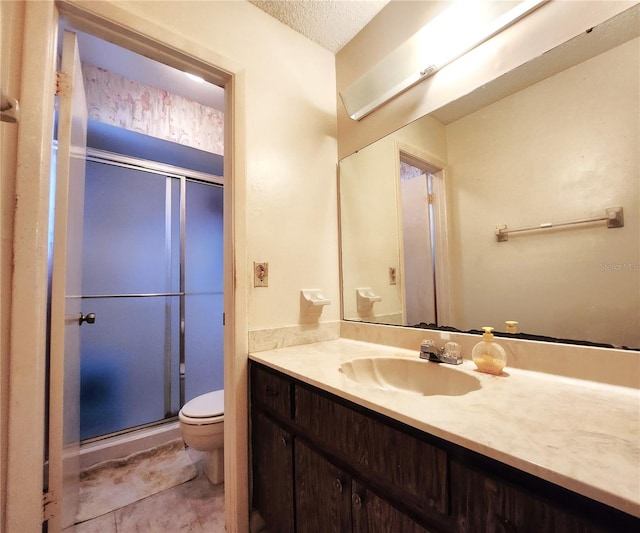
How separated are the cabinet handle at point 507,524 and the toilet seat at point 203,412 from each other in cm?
143

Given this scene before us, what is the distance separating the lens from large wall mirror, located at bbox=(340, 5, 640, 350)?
790 mm

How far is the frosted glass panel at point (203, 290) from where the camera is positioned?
8.07 feet

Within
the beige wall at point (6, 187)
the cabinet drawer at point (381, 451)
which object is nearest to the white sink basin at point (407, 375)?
the cabinet drawer at point (381, 451)

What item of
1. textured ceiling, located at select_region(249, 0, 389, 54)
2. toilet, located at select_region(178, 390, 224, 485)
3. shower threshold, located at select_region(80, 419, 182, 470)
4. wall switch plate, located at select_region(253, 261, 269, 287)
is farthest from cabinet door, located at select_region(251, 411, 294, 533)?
textured ceiling, located at select_region(249, 0, 389, 54)

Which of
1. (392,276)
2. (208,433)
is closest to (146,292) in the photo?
(208,433)

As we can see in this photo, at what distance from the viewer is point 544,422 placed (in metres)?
0.56

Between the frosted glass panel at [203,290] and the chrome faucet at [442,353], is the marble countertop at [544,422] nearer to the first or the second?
the chrome faucet at [442,353]

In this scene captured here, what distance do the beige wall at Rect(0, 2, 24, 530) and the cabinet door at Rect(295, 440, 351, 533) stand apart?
87 cm

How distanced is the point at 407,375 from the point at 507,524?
24.2 inches

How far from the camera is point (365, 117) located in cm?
152

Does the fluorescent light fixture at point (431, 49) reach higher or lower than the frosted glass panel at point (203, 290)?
higher

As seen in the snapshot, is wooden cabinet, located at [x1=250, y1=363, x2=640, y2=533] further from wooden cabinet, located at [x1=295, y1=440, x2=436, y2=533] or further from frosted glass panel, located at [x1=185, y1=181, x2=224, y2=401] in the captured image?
frosted glass panel, located at [x1=185, y1=181, x2=224, y2=401]

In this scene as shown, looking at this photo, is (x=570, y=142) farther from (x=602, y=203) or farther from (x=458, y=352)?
(x=458, y=352)

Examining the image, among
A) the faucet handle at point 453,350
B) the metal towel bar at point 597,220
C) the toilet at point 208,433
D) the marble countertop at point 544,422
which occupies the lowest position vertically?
the toilet at point 208,433
